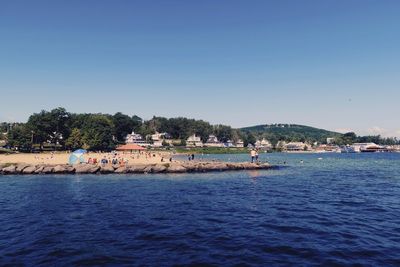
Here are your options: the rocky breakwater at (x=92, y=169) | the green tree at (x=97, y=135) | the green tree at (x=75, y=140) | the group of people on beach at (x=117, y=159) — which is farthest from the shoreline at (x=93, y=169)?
the green tree at (x=97, y=135)

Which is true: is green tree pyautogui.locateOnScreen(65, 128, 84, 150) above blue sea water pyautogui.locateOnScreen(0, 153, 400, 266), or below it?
above

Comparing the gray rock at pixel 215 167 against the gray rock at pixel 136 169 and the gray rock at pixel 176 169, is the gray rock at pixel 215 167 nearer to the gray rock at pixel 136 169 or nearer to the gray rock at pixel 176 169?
the gray rock at pixel 176 169

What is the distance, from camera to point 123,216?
25.7m

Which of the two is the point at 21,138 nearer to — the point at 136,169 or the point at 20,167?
the point at 20,167

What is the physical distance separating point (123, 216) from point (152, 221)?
305cm

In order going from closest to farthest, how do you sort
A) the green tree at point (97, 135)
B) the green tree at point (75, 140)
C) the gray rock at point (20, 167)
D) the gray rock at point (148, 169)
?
the gray rock at point (20, 167) → the gray rock at point (148, 169) → the green tree at point (75, 140) → the green tree at point (97, 135)

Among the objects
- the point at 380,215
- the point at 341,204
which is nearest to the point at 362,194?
the point at 341,204

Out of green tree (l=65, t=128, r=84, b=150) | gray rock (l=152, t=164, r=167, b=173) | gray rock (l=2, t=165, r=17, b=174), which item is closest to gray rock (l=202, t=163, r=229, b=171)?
gray rock (l=152, t=164, r=167, b=173)

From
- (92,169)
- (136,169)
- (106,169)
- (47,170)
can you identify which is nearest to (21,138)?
(47,170)

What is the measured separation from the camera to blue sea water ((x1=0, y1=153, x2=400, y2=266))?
16625 mm

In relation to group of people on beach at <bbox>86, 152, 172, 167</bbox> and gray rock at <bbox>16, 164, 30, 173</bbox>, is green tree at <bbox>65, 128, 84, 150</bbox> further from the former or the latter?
gray rock at <bbox>16, 164, 30, 173</bbox>

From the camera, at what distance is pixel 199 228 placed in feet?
72.8

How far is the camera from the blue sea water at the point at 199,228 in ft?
54.5

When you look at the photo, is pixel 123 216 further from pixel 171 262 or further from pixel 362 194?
pixel 362 194
